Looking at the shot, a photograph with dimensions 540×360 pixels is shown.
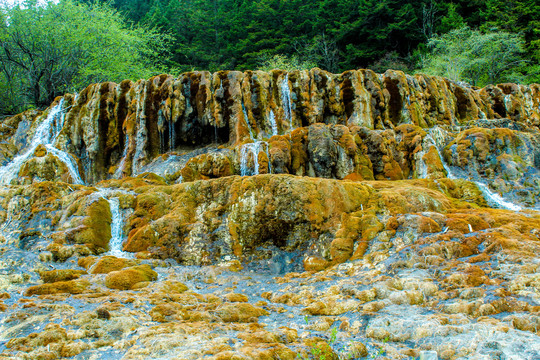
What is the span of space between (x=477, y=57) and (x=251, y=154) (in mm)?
37216

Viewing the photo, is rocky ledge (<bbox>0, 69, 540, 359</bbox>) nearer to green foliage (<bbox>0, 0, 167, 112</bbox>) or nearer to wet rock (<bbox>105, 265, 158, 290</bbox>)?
wet rock (<bbox>105, 265, 158, 290</bbox>)

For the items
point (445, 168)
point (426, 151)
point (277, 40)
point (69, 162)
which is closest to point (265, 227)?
point (426, 151)

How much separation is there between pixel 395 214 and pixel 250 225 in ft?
17.4

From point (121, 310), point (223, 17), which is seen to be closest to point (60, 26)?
point (223, 17)

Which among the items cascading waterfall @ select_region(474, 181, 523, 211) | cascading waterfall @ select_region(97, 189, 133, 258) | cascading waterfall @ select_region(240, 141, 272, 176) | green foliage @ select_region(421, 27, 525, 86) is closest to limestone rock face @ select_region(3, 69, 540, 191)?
cascading waterfall @ select_region(240, 141, 272, 176)

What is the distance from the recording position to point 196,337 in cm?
732

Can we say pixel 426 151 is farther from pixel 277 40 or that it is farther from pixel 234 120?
pixel 277 40

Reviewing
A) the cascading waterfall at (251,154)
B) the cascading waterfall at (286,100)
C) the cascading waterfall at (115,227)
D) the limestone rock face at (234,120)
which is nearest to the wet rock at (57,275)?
the cascading waterfall at (115,227)

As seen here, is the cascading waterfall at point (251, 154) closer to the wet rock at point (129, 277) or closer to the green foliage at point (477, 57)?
the wet rock at point (129, 277)

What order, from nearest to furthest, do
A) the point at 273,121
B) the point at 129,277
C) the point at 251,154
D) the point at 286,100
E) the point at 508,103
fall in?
1. the point at 129,277
2. the point at 251,154
3. the point at 273,121
4. the point at 286,100
5. the point at 508,103

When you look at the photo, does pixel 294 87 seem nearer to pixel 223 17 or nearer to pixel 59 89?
pixel 59 89

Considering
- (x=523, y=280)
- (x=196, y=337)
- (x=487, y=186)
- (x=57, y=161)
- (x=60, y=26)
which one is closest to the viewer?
(x=196, y=337)

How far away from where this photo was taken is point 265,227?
13.7 meters

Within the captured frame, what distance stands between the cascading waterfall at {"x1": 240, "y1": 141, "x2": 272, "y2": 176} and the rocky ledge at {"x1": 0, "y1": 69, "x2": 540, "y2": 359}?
10 cm
